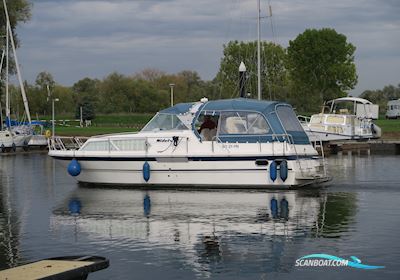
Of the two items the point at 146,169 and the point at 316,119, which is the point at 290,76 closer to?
the point at 316,119

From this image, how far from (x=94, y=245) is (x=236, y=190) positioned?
9.80 metres

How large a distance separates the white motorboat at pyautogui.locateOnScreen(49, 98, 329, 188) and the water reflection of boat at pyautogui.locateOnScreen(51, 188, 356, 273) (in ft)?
2.55

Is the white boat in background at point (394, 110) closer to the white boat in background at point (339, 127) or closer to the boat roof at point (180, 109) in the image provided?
the white boat in background at point (339, 127)

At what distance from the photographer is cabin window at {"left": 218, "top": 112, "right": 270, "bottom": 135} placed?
24.5m

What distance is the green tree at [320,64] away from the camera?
91.9 metres

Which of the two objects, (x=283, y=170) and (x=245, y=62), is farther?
(x=245, y=62)

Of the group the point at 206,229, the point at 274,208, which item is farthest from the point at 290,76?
the point at 206,229

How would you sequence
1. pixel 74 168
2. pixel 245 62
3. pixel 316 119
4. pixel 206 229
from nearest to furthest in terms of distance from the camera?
pixel 206 229 → pixel 74 168 → pixel 316 119 → pixel 245 62

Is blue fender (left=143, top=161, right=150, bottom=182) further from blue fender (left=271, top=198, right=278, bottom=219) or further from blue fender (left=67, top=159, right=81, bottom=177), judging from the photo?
blue fender (left=271, top=198, right=278, bottom=219)

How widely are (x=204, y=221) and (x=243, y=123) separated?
7.23m

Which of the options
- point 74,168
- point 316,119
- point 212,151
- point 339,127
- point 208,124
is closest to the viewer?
point 212,151

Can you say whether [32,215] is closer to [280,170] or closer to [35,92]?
[280,170]

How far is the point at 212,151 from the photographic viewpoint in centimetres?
2442

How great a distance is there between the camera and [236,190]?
24.4 meters
